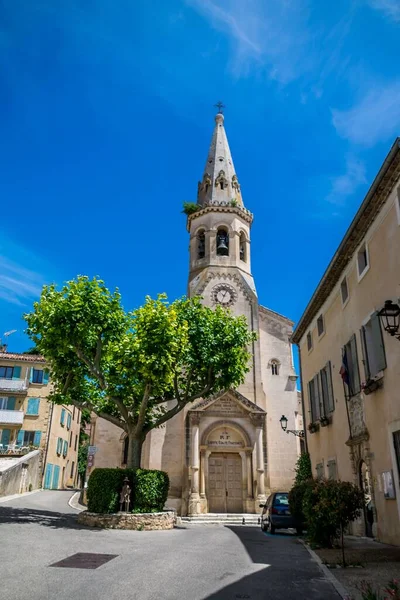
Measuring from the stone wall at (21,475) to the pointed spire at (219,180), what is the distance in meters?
20.5

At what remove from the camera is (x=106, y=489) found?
1697 cm

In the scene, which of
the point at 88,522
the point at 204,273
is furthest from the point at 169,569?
the point at 204,273

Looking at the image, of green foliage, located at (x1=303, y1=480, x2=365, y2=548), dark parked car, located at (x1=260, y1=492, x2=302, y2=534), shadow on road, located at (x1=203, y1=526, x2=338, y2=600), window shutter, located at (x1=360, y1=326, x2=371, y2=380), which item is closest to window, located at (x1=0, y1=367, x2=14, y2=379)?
dark parked car, located at (x1=260, y1=492, x2=302, y2=534)

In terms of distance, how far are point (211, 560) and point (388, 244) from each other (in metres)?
8.60

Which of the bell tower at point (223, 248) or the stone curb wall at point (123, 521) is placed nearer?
the stone curb wall at point (123, 521)

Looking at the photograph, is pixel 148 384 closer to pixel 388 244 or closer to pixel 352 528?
pixel 352 528

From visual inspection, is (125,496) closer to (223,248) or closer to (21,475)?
(21,475)

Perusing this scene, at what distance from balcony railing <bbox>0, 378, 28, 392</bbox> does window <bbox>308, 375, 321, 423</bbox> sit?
962 inches

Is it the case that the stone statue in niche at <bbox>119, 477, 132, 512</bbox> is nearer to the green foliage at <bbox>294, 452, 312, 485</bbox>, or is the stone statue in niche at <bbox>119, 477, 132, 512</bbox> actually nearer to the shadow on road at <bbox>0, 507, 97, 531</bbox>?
the shadow on road at <bbox>0, 507, 97, 531</bbox>

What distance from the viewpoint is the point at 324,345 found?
19.6 meters

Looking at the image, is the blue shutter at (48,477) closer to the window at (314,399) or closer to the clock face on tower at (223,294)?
the clock face on tower at (223,294)

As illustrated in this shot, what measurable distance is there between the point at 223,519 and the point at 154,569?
17261 millimetres

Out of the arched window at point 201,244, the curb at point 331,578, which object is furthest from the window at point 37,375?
the curb at point 331,578

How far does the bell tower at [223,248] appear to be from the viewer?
104 feet
